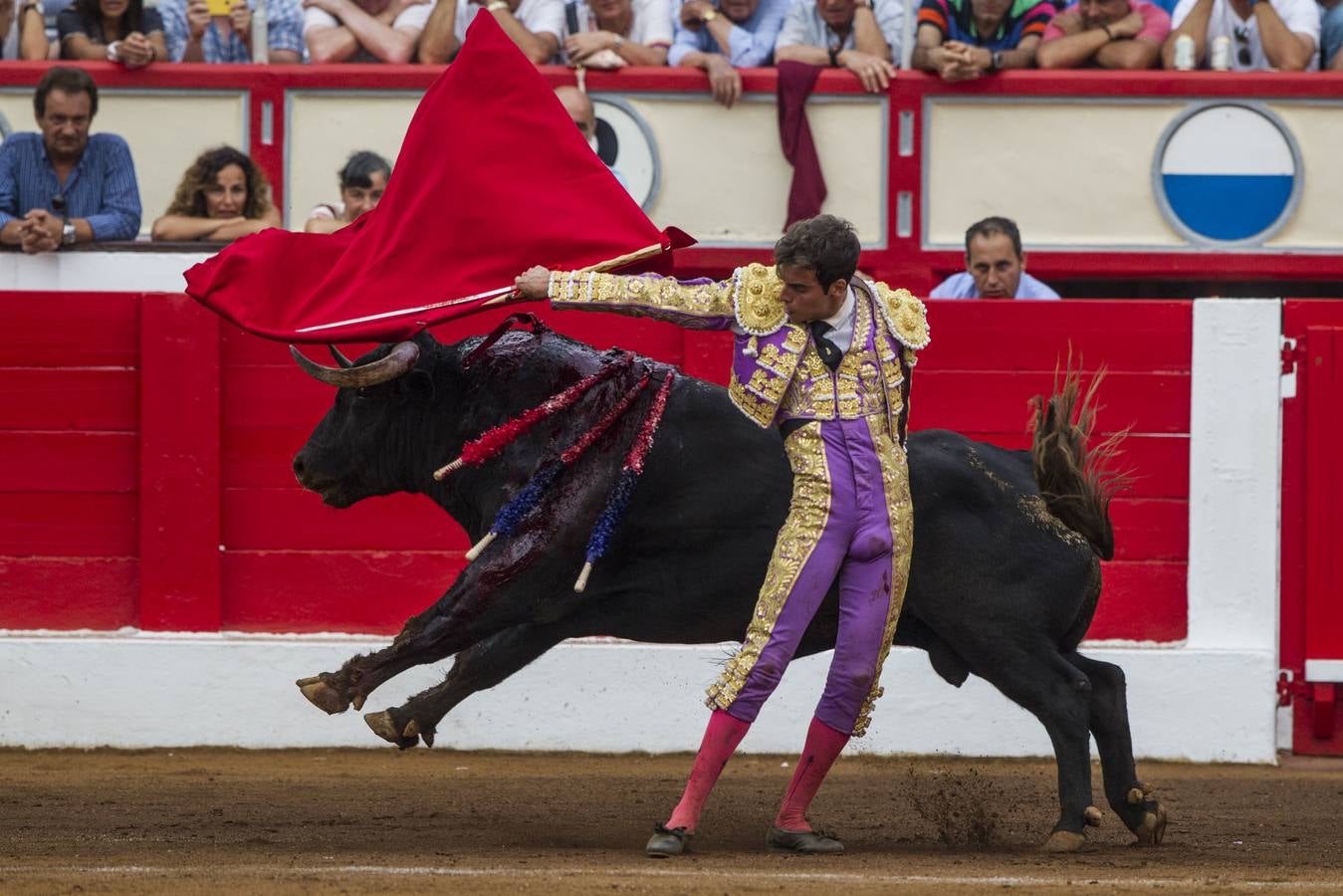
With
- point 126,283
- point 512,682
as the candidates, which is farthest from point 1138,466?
point 126,283

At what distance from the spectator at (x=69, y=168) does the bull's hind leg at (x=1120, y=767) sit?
12.4 ft

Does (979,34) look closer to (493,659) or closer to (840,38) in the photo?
(840,38)

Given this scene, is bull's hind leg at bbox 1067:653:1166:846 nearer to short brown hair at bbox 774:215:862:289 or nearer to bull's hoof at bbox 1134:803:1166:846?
bull's hoof at bbox 1134:803:1166:846

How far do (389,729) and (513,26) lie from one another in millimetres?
4195

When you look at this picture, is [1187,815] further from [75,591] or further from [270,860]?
[75,591]

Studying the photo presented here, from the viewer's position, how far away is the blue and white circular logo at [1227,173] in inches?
324

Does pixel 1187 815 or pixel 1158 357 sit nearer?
pixel 1187 815

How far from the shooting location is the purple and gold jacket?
428 centimetres

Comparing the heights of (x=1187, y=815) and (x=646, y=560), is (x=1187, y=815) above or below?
below

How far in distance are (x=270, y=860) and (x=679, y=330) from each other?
2.69 m

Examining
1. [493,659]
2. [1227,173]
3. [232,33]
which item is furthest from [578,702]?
[1227,173]

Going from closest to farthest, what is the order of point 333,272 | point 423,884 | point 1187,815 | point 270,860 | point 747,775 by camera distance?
point 423,884 → point 270,860 → point 333,272 → point 1187,815 → point 747,775

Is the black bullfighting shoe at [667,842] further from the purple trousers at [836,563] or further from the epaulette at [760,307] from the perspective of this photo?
the epaulette at [760,307]

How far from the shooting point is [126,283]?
6605 mm
